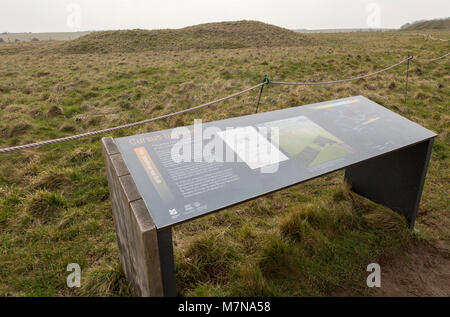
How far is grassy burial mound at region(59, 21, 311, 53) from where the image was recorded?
2540cm

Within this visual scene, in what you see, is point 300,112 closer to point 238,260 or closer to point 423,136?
point 423,136

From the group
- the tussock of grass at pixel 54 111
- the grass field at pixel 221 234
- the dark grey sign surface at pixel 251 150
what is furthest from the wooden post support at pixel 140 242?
the tussock of grass at pixel 54 111

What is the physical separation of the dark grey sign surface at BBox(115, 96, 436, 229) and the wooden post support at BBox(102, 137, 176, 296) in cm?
5

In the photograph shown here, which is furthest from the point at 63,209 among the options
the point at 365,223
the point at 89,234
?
the point at 365,223

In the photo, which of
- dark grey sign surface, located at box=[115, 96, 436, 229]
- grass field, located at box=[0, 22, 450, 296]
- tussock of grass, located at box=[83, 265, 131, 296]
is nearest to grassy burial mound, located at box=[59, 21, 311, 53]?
grass field, located at box=[0, 22, 450, 296]

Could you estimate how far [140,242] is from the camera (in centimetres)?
156

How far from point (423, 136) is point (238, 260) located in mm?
2172

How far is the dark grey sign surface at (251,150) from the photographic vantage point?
68.3 inches

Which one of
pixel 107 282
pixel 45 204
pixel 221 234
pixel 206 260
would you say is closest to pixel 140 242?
pixel 107 282

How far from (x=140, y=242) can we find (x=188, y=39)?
29379mm

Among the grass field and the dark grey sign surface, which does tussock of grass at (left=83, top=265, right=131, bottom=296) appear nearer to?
the grass field

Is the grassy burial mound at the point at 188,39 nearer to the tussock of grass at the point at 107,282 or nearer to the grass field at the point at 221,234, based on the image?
the grass field at the point at 221,234

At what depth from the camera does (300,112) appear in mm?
3053

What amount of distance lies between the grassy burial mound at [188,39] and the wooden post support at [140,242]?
82.7 feet
